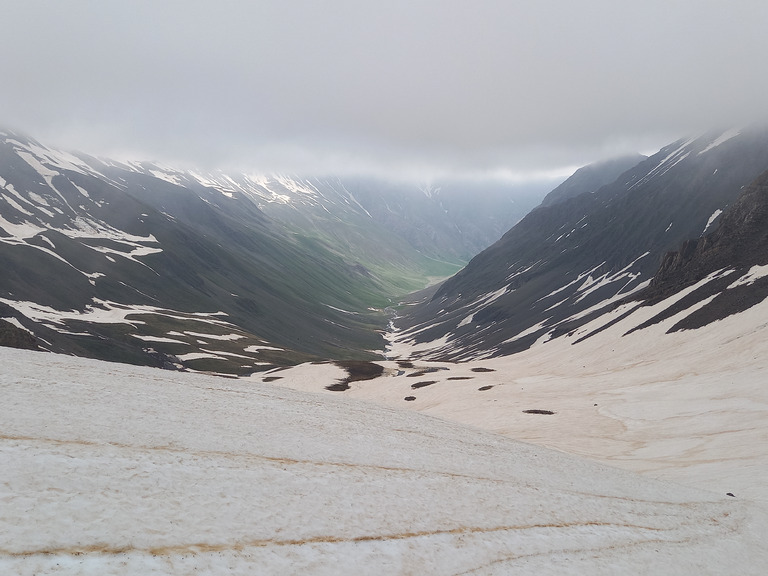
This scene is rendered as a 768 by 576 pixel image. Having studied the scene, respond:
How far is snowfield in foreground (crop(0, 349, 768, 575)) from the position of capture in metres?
10.5

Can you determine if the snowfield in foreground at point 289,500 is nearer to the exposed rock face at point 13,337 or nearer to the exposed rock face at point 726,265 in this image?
the exposed rock face at point 13,337

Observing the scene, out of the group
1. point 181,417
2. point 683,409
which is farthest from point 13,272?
point 683,409

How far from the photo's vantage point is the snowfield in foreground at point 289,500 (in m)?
10.5

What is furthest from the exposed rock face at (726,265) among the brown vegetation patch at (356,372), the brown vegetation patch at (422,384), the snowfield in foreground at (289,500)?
the snowfield in foreground at (289,500)

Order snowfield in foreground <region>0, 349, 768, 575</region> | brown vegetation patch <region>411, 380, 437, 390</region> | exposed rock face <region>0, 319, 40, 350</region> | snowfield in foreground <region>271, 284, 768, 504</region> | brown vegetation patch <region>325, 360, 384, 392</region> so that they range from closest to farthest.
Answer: snowfield in foreground <region>0, 349, 768, 575</region>, snowfield in foreground <region>271, 284, 768, 504</region>, exposed rock face <region>0, 319, 40, 350</region>, brown vegetation patch <region>411, 380, 437, 390</region>, brown vegetation patch <region>325, 360, 384, 392</region>

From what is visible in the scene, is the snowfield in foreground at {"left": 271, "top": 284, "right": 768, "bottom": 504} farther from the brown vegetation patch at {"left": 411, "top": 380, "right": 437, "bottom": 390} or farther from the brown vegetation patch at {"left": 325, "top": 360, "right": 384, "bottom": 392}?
the brown vegetation patch at {"left": 325, "top": 360, "right": 384, "bottom": 392}

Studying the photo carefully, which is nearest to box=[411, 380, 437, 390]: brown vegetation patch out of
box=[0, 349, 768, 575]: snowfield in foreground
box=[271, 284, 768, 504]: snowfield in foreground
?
box=[271, 284, 768, 504]: snowfield in foreground

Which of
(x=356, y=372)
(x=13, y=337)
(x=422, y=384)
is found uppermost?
(x=356, y=372)

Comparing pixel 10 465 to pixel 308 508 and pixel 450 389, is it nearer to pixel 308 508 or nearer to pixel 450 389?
pixel 308 508

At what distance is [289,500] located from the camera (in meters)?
13.7

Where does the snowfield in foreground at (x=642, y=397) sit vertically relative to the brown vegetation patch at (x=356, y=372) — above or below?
below

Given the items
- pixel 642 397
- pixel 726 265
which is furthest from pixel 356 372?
Result: pixel 726 265

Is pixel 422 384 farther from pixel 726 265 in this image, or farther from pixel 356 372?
pixel 726 265

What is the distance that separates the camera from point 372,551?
1199 cm
